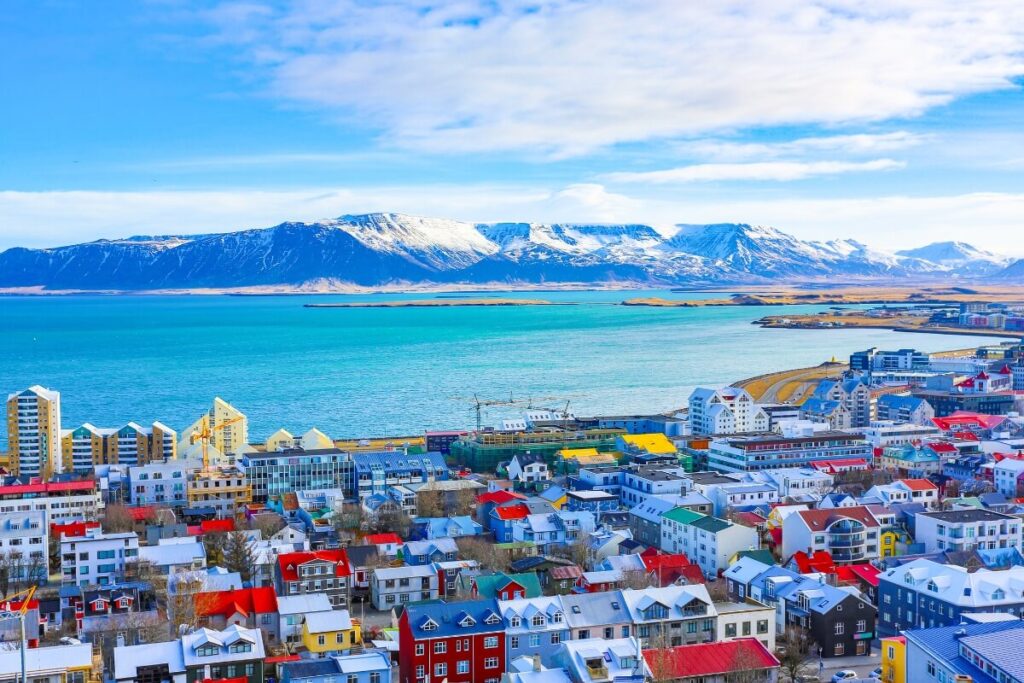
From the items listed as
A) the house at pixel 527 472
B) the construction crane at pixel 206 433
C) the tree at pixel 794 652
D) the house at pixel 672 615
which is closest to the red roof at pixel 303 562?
the house at pixel 672 615

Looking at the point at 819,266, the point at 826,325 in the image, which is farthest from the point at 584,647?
the point at 819,266

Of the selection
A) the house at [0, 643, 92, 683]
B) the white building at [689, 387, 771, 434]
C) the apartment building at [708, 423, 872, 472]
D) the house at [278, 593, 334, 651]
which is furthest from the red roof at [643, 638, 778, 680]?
the white building at [689, 387, 771, 434]

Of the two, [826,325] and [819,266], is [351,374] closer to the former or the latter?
[826,325]

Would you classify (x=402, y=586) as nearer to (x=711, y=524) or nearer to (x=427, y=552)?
(x=427, y=552)

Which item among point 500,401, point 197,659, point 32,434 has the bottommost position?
point 500,401

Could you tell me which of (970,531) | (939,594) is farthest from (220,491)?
(939,594)
